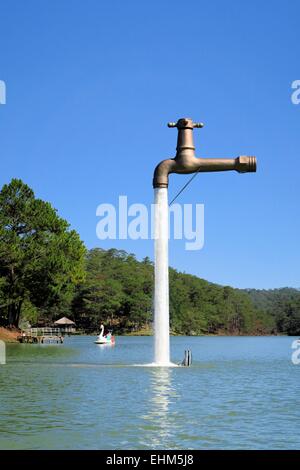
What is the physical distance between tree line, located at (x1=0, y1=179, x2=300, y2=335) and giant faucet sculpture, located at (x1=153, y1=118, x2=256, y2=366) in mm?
39837

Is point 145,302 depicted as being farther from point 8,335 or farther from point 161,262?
point 161,262

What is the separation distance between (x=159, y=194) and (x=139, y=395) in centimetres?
1066

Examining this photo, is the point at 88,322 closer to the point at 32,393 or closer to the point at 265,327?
the point at 265,327

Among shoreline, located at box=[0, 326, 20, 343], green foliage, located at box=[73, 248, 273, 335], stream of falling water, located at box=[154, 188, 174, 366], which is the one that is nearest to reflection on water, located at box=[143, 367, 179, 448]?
stream of falling water, located at box=[154, 188, 174, 366]

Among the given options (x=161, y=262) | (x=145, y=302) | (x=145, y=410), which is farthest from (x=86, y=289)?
(x=145, y=410)

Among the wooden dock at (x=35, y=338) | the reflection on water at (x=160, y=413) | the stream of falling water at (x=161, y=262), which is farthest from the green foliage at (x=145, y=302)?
Answer: the reflection on water at (x=160, y=413)

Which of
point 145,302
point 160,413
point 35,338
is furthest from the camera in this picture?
point 145,302

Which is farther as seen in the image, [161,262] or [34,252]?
[34,252]

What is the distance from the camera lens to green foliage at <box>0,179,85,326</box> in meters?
71.2

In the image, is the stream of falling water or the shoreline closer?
the stream of falling water

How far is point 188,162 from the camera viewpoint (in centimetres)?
3161

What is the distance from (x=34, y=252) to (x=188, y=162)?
137ft

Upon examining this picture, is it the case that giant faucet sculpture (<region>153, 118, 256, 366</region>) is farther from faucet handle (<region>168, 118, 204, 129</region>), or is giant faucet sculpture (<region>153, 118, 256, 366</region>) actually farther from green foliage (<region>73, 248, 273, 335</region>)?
green foliage (<region>73, 248, 273, 335</region>)

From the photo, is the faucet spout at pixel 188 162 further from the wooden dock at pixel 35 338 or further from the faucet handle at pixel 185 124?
the wooden dock at pixel 35 338
